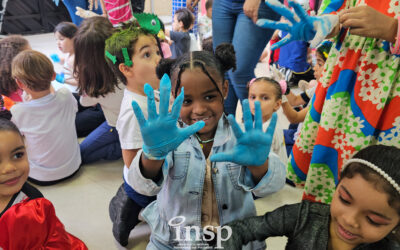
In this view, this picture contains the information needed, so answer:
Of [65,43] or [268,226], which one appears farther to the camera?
[65,43]

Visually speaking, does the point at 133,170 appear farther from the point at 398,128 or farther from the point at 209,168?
the point at 398,128

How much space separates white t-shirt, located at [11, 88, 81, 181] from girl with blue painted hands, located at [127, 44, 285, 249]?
1.11m

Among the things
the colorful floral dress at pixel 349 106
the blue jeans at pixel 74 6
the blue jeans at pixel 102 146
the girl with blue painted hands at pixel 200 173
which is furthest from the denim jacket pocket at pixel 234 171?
the blue jeans at pixel 74 6

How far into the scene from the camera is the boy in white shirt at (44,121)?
72.3 inches

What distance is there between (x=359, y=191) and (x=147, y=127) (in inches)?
21.6

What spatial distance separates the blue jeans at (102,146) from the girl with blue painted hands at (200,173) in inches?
45.1

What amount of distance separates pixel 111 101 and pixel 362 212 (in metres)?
1.63

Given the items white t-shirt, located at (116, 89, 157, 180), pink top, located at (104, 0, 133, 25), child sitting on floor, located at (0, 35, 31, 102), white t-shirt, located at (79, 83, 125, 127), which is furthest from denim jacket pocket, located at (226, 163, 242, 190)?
pink top, located at (104, 0, 133, 25)

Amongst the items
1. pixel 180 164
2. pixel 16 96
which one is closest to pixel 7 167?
pixel 180 164

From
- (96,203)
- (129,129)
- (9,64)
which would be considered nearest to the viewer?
(129,129)

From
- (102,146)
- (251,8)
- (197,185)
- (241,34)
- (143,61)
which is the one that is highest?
(251,8)

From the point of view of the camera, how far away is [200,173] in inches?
40.2

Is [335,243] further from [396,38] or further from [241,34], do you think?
[241,34]

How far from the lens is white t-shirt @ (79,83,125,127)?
2041mm
